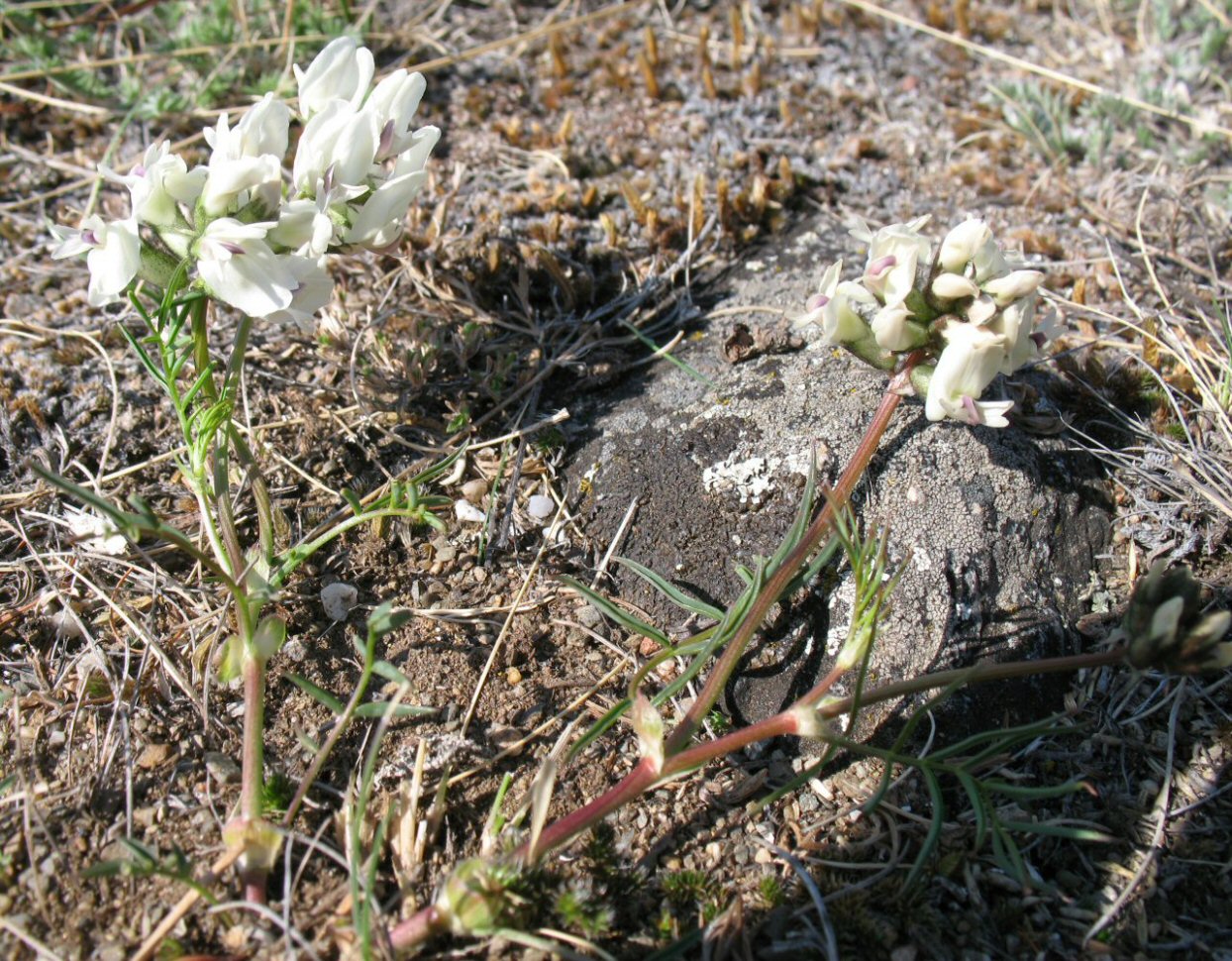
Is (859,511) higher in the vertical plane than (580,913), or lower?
higher

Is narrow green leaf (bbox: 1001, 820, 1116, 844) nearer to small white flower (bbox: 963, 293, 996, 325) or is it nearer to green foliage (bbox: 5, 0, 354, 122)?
small white flower (bbox: 963, 293, 996, 325)

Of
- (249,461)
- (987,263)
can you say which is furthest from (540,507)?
(987,263)

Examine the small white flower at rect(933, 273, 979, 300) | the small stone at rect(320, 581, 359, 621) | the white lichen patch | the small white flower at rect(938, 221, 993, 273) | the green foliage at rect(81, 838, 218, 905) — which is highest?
the small white flower at rect(938, 221, 993, 273)

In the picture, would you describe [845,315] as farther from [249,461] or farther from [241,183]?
[249,461]

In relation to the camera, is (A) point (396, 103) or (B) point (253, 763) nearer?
(B) point (253, 763)

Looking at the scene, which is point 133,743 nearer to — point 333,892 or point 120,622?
point 120,622

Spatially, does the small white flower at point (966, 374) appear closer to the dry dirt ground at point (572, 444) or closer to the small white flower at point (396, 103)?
the dry dirt ground at point (572, 444)

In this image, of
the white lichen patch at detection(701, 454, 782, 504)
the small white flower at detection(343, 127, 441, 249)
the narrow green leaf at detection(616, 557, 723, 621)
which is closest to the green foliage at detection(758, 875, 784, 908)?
the narrow green leaf at detection(616, 557, 723, 621)

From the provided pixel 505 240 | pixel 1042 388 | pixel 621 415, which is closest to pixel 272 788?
pixel 621 415
